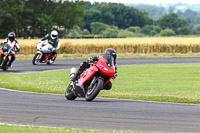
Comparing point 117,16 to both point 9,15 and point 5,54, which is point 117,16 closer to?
point 9,15

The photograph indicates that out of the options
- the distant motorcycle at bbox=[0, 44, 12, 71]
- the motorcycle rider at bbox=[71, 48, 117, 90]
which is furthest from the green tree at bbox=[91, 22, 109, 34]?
the motorcycle rider at bbox=[71, 48, 117, 90]

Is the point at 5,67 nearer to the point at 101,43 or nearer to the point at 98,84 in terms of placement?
the point at 98,84

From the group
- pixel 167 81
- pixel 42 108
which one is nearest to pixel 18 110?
pixel 42 108

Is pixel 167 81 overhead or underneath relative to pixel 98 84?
underneath

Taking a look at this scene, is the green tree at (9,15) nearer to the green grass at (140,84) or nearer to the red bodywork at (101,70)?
the green grass at (140,84)

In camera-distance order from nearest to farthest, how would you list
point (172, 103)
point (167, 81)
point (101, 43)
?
point (172, 103)
point (167, 81)
point (101, 43)

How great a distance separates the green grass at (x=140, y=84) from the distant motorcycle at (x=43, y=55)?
5.23 m

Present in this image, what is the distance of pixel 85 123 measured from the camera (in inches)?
424

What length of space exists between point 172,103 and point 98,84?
209 centimetres

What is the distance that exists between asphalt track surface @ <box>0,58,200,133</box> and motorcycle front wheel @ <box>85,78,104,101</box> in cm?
19

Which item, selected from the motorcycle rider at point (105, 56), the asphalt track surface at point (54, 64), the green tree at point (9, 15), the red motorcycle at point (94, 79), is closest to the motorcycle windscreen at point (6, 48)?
the asphalt track surface at point (54, 64)

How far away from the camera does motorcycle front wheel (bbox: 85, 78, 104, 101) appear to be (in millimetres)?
14195

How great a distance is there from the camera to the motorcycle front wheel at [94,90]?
46.6ft

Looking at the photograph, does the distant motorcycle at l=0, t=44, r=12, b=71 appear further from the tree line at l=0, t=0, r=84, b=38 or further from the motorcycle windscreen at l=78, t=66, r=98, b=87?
the tree line at l=0, t=0, r=84, b=38
